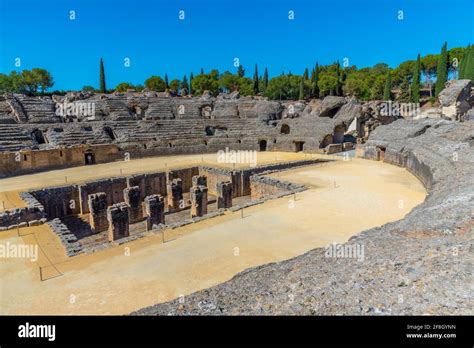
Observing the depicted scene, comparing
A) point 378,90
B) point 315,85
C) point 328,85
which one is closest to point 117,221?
point 378,90

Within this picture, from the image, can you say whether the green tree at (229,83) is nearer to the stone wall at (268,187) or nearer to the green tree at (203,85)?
the green tree at (203,85)

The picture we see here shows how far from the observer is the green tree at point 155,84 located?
208 feet

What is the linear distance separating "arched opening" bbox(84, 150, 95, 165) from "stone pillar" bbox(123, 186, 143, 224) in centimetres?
974

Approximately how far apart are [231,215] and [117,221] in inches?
185

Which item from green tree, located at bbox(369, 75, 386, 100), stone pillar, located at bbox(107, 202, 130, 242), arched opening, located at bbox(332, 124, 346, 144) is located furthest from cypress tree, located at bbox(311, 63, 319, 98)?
stone pillar, located at bbox(107, 202, 130, 242)

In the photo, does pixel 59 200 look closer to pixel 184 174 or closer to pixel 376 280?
pixel 184 174

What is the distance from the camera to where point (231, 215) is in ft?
40.6

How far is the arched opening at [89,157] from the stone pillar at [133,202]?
31.9ft

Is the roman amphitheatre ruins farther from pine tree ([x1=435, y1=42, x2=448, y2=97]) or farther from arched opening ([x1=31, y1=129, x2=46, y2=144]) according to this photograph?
pine tree ([x1=435, y1=42, x2=448, y2=97])

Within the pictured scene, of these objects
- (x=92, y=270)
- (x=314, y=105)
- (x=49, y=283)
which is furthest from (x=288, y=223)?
(x=314, y=105)

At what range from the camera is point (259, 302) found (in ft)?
15.2

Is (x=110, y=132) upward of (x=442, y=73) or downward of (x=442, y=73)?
downward
